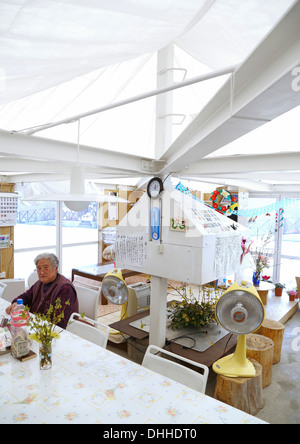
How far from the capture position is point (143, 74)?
2.61 meters

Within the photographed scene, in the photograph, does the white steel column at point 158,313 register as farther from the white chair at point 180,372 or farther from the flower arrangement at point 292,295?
the flower arrangement at point 292,295

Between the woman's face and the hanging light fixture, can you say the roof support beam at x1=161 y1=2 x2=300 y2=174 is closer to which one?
the hanging light fixture

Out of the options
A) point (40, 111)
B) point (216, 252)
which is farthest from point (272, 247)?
point (40, 111)

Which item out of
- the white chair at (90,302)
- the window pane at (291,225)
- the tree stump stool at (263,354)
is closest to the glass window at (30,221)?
the white chair at (90,302)

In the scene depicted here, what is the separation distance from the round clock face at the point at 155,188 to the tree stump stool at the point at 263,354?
2002 millimetres

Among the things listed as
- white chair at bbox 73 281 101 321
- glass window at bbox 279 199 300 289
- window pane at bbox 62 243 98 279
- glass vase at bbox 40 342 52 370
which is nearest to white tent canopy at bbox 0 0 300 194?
glass vase at bbox 40 342 52 370

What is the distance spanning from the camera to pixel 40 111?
7.79 ft

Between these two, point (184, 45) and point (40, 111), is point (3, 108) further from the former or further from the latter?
point (184, 45)

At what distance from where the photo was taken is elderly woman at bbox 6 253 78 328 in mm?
2891

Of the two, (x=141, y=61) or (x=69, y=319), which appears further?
(x=69, y=319)

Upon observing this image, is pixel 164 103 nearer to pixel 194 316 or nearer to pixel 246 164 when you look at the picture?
pixel 246 164

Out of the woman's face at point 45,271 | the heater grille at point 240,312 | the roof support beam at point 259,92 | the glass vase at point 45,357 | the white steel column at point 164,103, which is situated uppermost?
the white steel column at point 164,103

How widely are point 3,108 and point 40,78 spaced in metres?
0.75

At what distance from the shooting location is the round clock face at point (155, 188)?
316 centimetres
